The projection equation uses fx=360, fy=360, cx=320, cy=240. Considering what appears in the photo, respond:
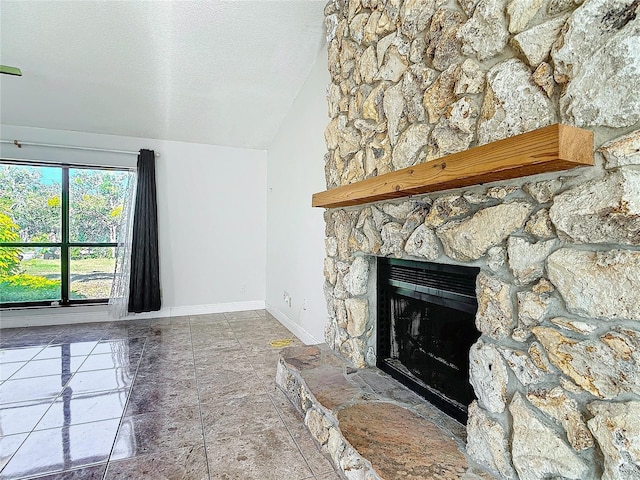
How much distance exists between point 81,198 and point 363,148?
405cm

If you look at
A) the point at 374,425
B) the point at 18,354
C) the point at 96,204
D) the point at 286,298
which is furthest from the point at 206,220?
the point at 374,425

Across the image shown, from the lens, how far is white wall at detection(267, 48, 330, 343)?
339 centimetres

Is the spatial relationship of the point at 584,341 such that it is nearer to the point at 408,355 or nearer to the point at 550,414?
the point at 550,414

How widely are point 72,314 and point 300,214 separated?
3224mm

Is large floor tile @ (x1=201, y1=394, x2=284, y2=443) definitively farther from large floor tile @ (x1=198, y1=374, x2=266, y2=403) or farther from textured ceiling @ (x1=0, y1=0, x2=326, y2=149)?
textured ceiling @ (x1=0, y1=0, x2=326, y2=149)

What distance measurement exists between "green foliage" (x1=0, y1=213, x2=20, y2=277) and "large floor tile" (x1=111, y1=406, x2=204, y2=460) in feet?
10.9

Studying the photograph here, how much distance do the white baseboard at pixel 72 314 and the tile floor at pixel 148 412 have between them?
1.83ft

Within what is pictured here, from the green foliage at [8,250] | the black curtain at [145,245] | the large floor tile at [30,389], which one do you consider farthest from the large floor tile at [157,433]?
the green foliage at [8,250]

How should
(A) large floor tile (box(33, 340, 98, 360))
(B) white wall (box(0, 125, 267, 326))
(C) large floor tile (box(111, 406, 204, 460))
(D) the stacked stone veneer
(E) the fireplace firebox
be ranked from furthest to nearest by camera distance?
(B) white wall (box(0, 125, 267, 326))
(A) large floor tile (box(33, 340, 98, 360))
(C) large floor tile (box(111, 406, 204, 460))
(E) the fireplace firebox
(D) the stacked stone veneer

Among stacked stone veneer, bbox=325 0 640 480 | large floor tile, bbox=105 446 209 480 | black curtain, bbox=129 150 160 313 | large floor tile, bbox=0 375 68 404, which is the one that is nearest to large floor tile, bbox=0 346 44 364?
large floor tile, bbox=0 375 68 404

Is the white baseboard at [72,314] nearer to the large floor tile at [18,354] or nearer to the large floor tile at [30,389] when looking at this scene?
the large floor tile at [18,354]

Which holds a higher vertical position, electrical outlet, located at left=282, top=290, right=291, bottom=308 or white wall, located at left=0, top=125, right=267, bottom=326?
white wall, located at left=0, top=125, right=267, bottom=326

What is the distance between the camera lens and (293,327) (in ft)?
13.4

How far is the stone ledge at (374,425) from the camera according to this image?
1.38m
